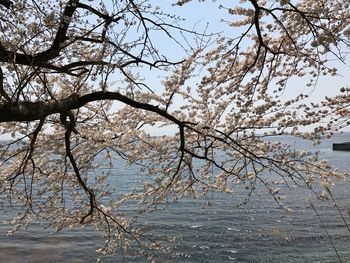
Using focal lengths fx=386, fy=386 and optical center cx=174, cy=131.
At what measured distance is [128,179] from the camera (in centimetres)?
3403

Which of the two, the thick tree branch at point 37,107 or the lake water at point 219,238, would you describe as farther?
the lake water at point 219,238

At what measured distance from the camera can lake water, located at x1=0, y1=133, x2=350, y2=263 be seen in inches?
460

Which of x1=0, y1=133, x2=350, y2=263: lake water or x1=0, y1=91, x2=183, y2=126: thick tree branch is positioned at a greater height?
x1=0, y1=91, x2=183, y2=126: thick tree branch

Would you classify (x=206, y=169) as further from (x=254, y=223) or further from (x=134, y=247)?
(x=254, y=223)

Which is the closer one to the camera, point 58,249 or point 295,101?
point 295,101

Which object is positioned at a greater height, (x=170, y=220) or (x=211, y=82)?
(x=211, y=82)

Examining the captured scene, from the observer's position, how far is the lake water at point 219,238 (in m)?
11.7

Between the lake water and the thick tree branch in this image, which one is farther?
the lake water

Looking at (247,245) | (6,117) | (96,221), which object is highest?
(6,117)

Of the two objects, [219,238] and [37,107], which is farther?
[219,238]

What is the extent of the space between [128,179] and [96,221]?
1049 inches

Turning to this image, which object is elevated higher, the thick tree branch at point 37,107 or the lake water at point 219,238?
the thick tree branch at point 37,107

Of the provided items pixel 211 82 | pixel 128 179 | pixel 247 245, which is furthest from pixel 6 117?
pixel 128 179

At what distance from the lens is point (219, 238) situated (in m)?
13.6
